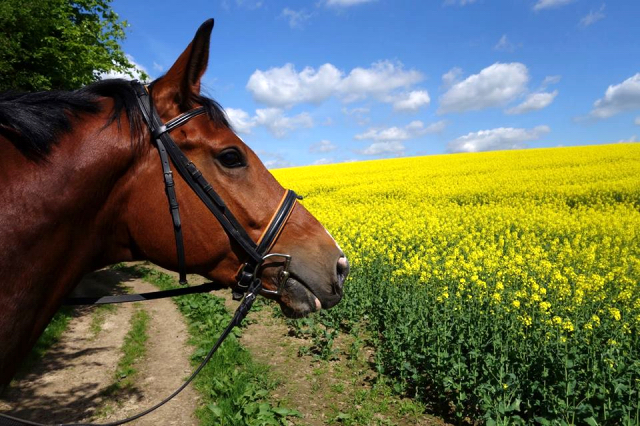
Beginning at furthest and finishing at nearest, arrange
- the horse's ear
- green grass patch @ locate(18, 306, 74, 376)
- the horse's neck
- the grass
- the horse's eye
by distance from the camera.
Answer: green grass patch @ locate(18, 306, 74, 376), the grass, the horse's eye, the horse's ear, the horse's neck

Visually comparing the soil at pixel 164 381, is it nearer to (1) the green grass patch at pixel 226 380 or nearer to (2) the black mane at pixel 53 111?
(1) the green grass patch at pixel 226 380

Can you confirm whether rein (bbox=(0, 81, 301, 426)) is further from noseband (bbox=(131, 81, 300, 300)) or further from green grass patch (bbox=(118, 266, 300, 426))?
green grass patch (bbox=(118, 266, 300, 426))

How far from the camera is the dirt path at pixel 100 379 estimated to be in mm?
4949

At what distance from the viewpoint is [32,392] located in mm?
5348

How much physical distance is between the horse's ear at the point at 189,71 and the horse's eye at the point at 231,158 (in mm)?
276

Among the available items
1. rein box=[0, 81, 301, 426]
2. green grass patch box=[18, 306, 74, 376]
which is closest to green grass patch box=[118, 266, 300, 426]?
green grass patch box=[18, 306, 74, 376]

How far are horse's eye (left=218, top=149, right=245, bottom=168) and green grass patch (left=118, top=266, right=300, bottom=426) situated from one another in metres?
3.63

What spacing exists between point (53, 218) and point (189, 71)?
0.85 m

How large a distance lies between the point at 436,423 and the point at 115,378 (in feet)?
15.6

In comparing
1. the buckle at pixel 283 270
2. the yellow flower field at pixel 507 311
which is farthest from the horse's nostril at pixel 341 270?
the yellow flower field at pixel 507 311

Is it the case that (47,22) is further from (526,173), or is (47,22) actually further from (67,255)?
(526,173)

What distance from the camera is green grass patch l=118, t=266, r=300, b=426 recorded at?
455 cm

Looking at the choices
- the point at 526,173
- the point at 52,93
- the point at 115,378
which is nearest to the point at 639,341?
the point at 52,93

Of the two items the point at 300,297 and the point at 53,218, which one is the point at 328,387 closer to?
the point at 300,297
